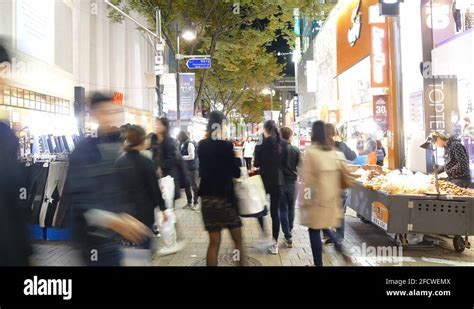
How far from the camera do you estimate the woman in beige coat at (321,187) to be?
188 inches

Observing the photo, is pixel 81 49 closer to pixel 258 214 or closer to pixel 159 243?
pixel 159 243

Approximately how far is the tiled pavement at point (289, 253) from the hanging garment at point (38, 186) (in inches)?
22.9

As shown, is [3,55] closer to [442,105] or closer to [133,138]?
[133,138]

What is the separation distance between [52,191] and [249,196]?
3.76 meters

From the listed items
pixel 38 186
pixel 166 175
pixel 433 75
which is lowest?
pixel 38 186

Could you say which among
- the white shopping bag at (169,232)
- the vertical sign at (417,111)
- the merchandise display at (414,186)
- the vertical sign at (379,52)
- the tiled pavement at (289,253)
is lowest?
the tiled pavement at (289,253)

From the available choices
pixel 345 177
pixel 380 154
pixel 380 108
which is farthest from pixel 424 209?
pixel 380 154

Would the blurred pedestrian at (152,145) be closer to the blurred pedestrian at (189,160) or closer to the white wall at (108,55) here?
the blurred pedestrian at (189,160)

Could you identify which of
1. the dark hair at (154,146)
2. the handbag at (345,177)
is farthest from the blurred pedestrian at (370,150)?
the handbag at (345,177)

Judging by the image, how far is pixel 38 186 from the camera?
7078 mm

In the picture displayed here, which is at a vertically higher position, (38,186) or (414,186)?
(38,186)

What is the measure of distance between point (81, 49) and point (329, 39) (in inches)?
545
